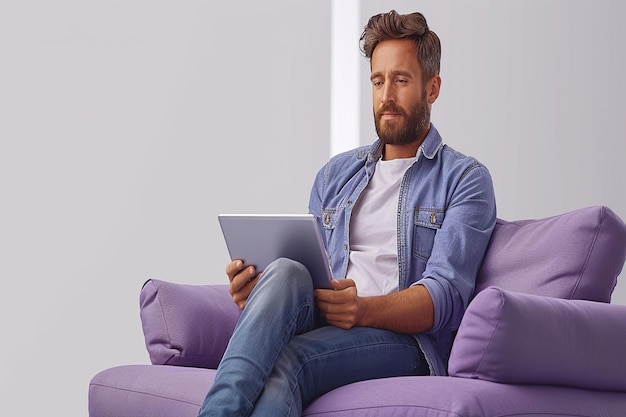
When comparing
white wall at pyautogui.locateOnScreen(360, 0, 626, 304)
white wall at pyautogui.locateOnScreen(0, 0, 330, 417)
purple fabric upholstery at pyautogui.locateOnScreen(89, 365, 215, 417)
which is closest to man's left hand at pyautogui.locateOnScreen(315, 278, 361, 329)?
purple fabric upholstery at pyautogui.locateOnScreen(89, 365, 215, 417)

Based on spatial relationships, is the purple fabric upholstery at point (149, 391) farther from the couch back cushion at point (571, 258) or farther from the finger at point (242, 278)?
the couch back cushion at point (571, 258)

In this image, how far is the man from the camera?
1879mm

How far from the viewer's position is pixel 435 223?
238 centimetres

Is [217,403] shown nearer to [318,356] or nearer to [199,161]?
[318,356]

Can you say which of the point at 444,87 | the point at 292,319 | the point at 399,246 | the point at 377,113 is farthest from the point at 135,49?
the point at 292,319

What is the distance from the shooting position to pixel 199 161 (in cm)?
394

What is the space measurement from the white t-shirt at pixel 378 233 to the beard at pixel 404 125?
58mm

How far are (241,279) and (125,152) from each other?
1.77 m

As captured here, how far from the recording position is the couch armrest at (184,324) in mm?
2426

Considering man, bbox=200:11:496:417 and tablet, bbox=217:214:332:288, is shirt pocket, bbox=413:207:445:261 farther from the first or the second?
tablet, bbox=217:214:332:288

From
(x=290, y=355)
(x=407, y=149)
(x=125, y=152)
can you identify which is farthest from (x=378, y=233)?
(x=125, y=152)

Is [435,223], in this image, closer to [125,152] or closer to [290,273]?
[290,273]

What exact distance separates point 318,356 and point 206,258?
1994mm

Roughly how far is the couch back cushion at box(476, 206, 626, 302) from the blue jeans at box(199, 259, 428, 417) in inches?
11.9
